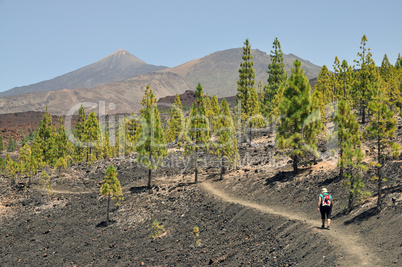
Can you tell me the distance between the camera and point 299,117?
36812 mm

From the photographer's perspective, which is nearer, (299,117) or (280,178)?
(299,117)

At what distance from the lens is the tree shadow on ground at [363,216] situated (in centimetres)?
2243

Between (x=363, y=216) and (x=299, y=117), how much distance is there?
1560 cm

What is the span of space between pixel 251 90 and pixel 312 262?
50.9m

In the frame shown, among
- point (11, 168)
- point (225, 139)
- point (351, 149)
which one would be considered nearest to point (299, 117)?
point (225, 139)

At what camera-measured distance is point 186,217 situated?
3784 cm

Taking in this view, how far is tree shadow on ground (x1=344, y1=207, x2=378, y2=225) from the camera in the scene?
73.6 feet

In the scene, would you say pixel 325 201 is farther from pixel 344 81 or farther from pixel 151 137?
pixel 344 81

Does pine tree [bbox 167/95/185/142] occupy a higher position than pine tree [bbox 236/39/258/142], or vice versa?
pine tree [bbox 236/39/258/142]

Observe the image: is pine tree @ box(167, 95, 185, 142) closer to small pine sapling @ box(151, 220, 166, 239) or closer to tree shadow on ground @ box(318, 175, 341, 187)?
small pine sapling @ box(151, 220, 166, 239)

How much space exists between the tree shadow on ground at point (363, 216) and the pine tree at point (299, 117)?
13.8m

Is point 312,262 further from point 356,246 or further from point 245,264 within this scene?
point 245,264

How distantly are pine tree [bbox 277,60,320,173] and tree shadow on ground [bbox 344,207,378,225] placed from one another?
Result: 13785mm

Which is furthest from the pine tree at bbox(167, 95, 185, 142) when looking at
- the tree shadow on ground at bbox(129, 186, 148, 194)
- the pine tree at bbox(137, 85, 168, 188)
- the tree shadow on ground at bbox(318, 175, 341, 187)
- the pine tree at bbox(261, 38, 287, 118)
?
the tree shadow on ground at bbox(318, 175, 341, 187)
